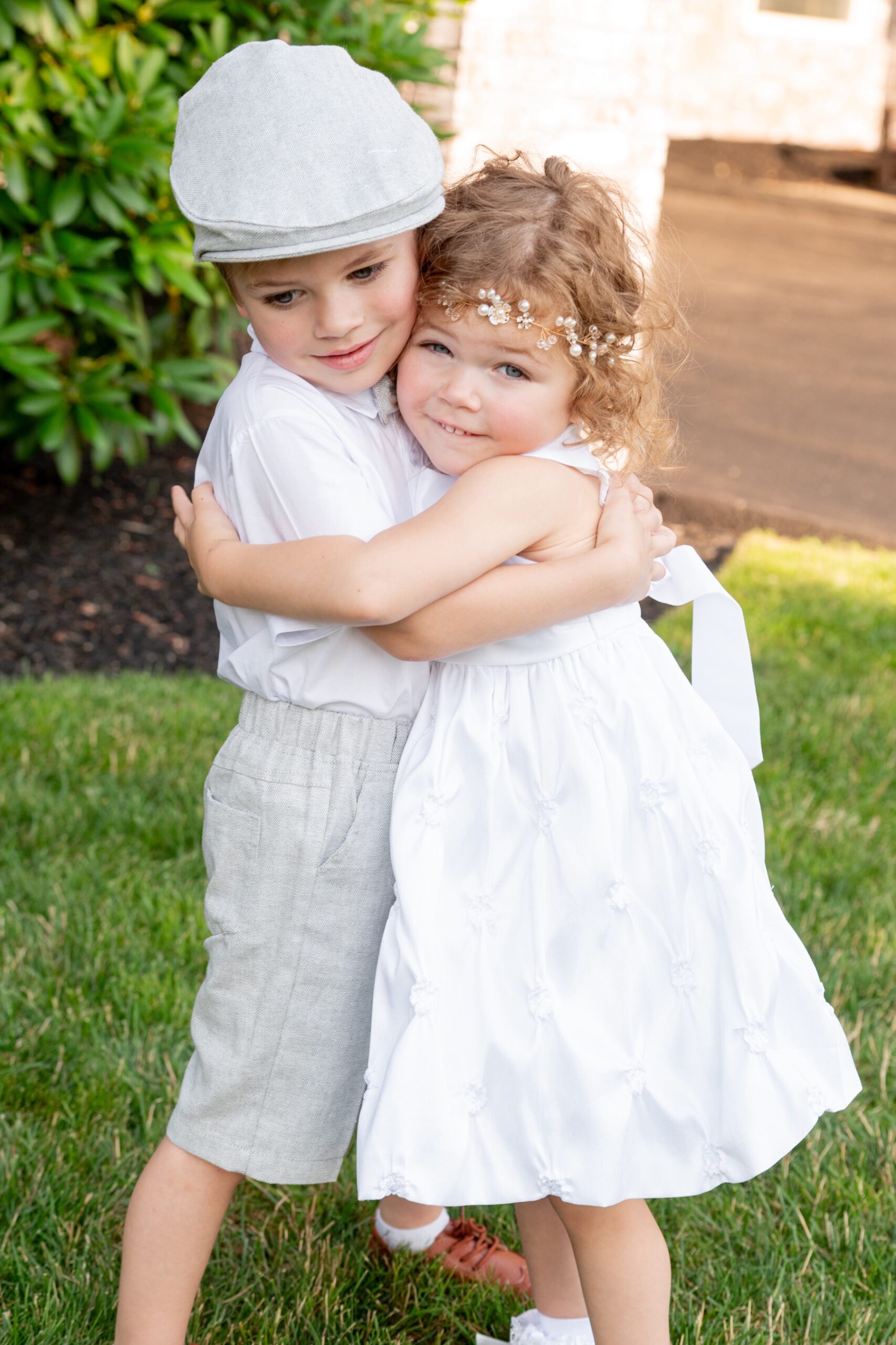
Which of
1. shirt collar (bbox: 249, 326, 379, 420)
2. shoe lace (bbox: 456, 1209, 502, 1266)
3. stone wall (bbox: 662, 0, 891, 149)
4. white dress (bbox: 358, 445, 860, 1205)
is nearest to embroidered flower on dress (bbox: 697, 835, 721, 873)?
white dress (bbox: 358, 445, 860, 1205)

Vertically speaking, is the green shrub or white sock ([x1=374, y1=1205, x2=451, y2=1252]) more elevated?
the green shrub

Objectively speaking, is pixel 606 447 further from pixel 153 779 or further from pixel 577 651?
pixel 153 779

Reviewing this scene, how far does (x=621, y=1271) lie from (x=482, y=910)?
474 mm

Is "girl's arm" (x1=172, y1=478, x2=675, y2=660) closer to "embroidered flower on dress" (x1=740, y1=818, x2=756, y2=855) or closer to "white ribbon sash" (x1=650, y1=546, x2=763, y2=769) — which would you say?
"white ribbon sash" (x1=650, y1=546, x2=763, y2=769)

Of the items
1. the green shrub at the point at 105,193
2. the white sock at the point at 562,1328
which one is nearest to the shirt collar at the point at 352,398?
the white sock at the point at 562,1328

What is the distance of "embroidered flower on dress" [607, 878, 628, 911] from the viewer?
5.45ft

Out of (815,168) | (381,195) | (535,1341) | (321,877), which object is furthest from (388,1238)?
(815,168)

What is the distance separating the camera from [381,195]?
1.56 metres

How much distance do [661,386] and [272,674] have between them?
645 millimetres

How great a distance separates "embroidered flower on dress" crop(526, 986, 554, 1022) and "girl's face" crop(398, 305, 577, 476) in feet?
2.03

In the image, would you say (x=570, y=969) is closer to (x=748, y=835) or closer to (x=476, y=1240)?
(x=748, y=835)

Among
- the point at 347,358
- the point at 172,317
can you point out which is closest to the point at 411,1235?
the point at 347,358

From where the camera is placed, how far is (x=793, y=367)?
924 cm

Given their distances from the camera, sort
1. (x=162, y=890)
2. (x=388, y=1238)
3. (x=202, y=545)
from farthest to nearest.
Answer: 1. (x=162, y=890)
2. (x=388, y=1238)
3. (x=202, y=545)
